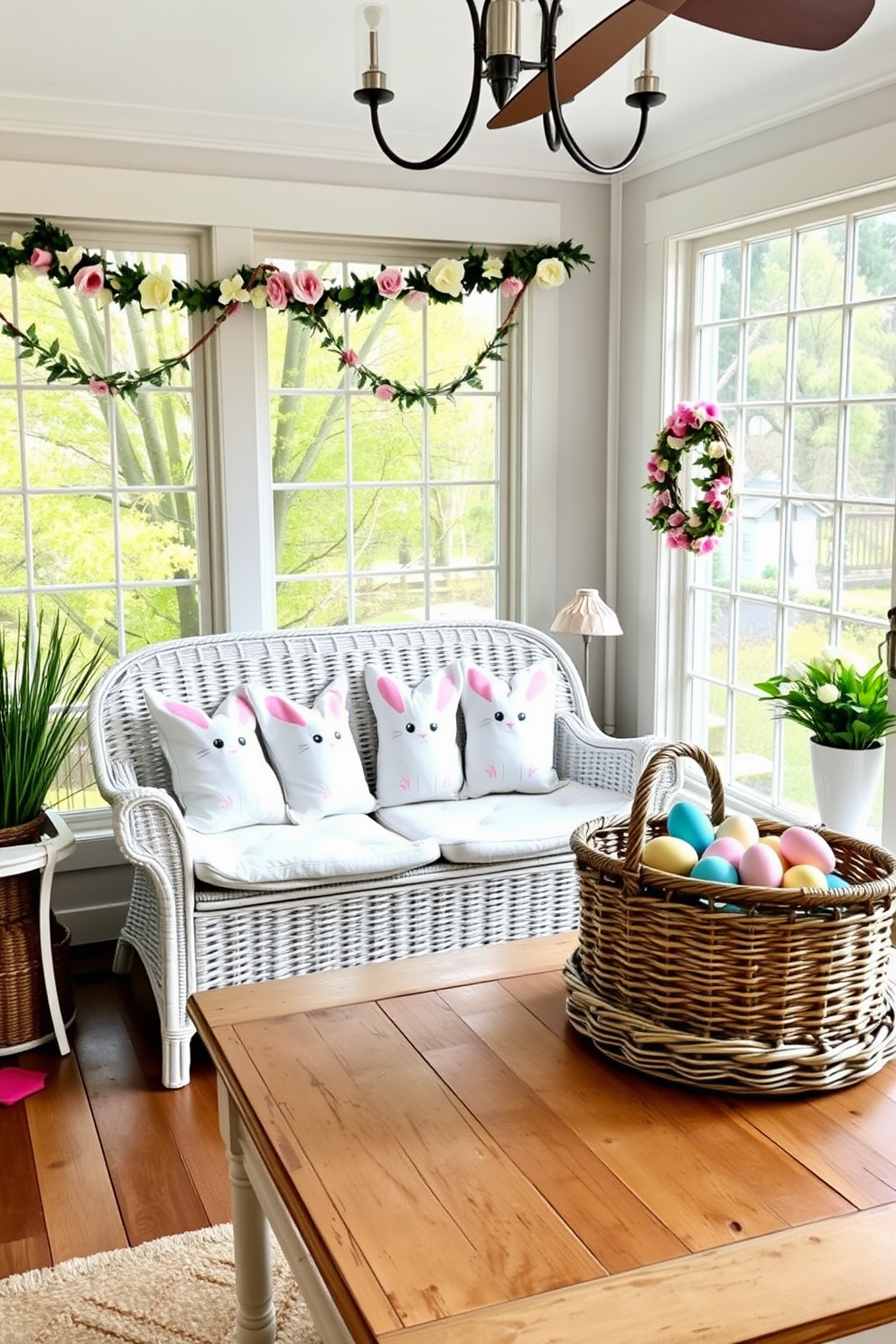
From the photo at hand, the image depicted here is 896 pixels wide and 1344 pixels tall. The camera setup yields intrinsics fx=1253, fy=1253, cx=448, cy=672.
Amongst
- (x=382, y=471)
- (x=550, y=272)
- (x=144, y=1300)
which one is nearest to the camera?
(x=144, y=1300)

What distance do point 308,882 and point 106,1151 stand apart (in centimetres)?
75

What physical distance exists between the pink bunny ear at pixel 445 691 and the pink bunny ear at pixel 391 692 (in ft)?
0.36

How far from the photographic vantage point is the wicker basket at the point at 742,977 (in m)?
1.48

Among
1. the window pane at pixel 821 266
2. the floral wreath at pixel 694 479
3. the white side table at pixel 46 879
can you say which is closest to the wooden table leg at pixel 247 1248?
the white side table at pixel 46 879

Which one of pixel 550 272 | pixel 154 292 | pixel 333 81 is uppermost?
pixel 333 81

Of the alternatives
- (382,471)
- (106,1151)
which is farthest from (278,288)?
(106,1151)

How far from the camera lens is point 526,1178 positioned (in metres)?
1.36

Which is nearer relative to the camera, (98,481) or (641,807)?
(641,807)

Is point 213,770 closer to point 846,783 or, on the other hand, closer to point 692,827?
point 846,783

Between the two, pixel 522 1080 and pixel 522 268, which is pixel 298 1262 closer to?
pixel 522 1080


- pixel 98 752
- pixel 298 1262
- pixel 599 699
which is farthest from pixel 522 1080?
pixel 599 699

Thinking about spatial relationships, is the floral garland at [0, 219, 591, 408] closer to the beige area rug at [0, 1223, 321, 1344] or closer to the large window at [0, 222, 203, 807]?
the large window at [0, 222, 203, 807]

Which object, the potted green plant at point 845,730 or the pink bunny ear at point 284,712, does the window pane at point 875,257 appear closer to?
the potted green plant at point 845,730

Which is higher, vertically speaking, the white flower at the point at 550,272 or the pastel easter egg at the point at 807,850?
the white flower at the point at 550,272
